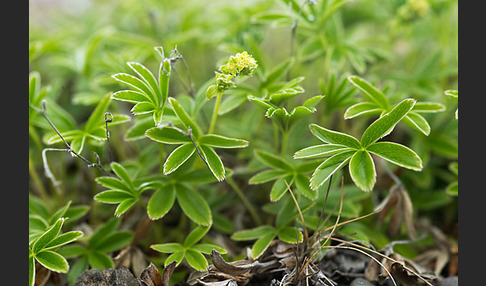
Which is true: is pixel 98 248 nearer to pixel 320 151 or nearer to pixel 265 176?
pixel 265 176

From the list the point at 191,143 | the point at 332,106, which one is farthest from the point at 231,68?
the point at 332,106

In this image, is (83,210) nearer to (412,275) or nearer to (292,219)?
(292,219)

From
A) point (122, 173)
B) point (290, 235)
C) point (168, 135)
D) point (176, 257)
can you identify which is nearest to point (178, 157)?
point (168, 135)

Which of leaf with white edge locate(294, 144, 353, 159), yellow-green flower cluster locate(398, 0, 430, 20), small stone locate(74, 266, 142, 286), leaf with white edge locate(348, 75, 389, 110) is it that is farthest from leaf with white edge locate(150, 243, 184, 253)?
yellow-green flower cluster locate(398, 0, 430, 20)

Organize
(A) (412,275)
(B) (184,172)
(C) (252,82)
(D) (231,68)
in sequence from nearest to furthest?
(D) (231,68) → (A) (412,275) → (B) (184,172) → (C) (252,82)

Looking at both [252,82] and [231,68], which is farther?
[252,82]

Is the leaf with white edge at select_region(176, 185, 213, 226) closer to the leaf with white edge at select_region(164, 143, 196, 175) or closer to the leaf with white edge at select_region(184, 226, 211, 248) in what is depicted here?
the leaf with white edge at select_region(184, 226, 211, 248)
